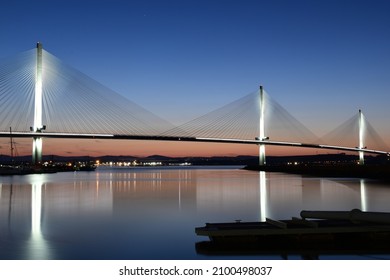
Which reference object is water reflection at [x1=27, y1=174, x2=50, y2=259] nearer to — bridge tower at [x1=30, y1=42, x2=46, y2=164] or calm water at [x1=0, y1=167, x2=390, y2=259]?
calm water at [x1=0, y1=167, x2=390, y2=259]

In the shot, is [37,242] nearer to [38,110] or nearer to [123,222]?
[123,222]

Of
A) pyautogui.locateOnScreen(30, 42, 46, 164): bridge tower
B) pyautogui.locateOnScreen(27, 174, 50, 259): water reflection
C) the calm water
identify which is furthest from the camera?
pyautogui.locateOnScreen(30, 42, 46, 164): bridge tower

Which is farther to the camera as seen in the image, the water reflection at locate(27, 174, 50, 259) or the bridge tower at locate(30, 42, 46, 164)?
the bridge tower at locate(30, 42, 46, 164)

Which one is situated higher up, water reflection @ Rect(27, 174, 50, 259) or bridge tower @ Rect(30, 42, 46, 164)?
bridge tower @ Rect(30, 42, 46, 164)

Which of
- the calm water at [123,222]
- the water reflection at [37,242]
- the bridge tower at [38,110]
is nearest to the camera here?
the water reflection at [37,242]

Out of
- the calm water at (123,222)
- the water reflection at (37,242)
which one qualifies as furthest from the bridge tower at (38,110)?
the water reflection at (37,242)

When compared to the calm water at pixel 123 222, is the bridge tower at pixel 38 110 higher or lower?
higher

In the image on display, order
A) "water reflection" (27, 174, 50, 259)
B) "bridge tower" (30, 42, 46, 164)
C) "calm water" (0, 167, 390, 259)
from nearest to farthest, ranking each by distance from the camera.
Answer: "water reflection" (27, 174, 50, 259) < "calm water" (0, 167, 390, 259) < "bridge tower" (30, 42, 46, 164)

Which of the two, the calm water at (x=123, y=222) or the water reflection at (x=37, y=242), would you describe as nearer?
the water reflection at (x=37, y=242)

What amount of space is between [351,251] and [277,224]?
1.30 m

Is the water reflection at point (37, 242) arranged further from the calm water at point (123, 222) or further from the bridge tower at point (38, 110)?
the bridge tower at point (38, 110)

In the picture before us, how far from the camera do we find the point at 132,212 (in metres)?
13.8

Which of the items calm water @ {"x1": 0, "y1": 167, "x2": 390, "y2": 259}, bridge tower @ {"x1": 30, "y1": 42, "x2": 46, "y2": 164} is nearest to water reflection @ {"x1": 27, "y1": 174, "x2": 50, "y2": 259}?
calm water @ {"x1": 0, "y1": 167, "x2": 390, "y2": 259}

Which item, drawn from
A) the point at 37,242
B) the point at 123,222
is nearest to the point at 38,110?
the point at 123,222
